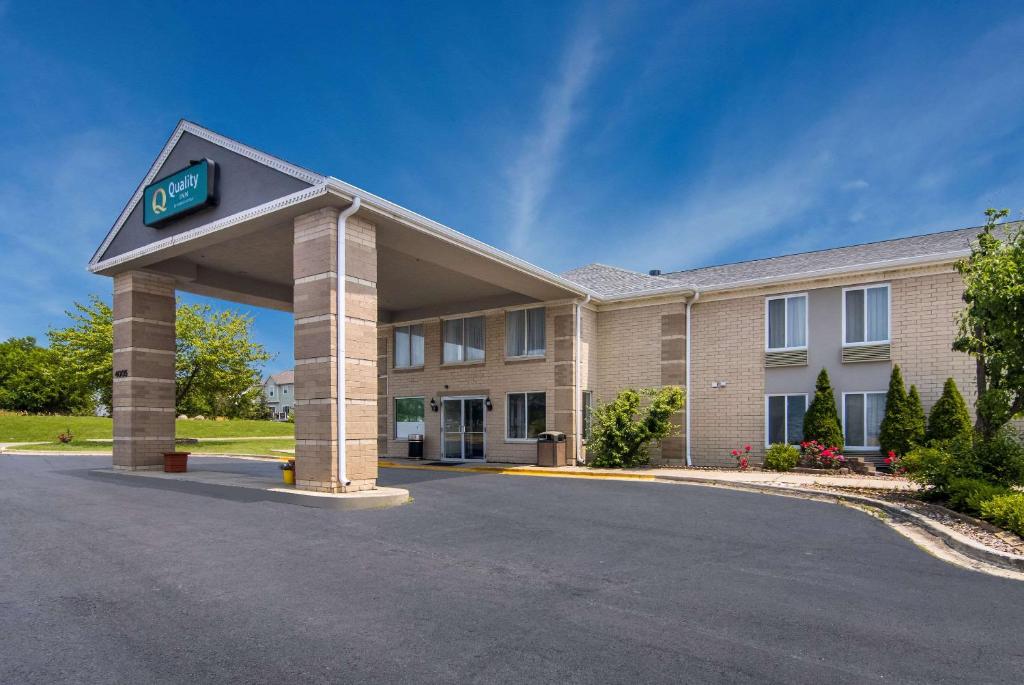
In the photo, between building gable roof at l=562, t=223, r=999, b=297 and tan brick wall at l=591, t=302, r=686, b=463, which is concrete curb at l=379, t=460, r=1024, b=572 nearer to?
tan brick wall at l=591, t=302, r=686, b=463

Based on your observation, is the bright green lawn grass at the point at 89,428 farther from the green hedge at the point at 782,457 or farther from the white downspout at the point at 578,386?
the green hedge at the point at 782,457

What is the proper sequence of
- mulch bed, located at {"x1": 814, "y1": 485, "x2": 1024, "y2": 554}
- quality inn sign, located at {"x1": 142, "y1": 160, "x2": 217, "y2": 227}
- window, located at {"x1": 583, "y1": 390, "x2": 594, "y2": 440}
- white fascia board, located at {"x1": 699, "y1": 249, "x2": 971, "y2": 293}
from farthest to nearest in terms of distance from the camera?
window, located at {"x1": 583, "y1": 390, "x2": 594, "y2": 440} < white fascia board, located at {"x1": 699, "y1": 249, "x2": 971, "y2": 293} < quality inn sign, located at {"x1": 142, "y1": 160, "x2": 217, "y2": 227} < mulch bed, located at {"x1": 814, "y1": 485, "x2": 1024, "y2": 554}

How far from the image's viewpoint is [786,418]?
18141 millimetres

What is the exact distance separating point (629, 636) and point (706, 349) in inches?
612

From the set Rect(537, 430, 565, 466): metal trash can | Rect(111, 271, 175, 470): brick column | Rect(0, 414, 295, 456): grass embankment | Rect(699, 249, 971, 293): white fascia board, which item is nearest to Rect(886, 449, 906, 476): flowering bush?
Rect(699, 249, 971, 293): white fascia board

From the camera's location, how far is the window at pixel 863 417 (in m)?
16.9

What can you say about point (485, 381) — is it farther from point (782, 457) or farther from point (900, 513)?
point (900, 513)

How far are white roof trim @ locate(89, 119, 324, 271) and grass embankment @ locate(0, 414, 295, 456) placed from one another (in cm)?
1442

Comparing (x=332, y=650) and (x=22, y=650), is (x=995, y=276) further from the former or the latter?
(x=22, y=650)

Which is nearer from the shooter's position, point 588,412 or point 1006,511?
point 1006,511

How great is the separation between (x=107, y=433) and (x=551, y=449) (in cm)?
3472

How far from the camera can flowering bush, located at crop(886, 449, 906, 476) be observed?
15.5 meters

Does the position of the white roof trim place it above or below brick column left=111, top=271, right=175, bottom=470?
above

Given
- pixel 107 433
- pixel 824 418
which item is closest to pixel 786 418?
pixel 824 418
